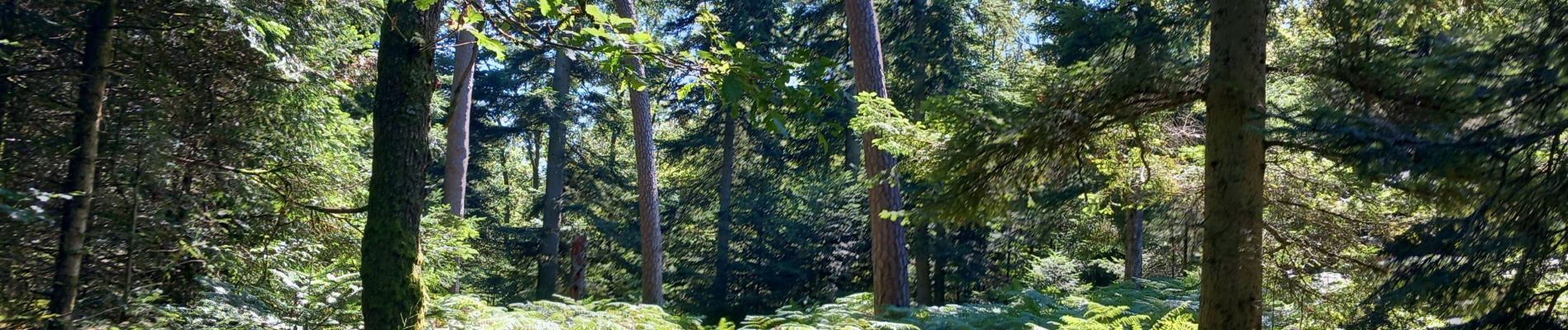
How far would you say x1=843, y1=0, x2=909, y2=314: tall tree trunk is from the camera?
9141 mm

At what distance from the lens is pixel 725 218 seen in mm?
21094

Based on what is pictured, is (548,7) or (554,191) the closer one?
(548,7)

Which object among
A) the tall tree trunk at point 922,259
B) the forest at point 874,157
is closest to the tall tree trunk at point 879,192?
the forest at point 874,157

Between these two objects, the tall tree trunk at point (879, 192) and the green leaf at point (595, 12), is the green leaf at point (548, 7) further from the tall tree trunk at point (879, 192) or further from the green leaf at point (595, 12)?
the tall tree trunk at point (879, 192)

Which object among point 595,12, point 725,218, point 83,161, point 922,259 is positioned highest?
point 595,12

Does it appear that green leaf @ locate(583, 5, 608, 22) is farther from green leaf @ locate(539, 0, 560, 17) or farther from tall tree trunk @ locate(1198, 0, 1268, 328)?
tall tree trunk @ locate(1198, 0, 1268, 328)

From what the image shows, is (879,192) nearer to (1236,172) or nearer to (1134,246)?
(1236,172)

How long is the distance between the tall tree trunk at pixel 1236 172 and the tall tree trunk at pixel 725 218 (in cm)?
1620

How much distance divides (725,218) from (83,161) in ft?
52.0

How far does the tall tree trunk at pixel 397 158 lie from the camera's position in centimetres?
438

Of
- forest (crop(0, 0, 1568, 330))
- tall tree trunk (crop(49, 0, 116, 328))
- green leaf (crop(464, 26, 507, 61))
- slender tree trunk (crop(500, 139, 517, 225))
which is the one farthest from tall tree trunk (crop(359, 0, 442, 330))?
slender tree trunk (crop(500, 139, 517, 225))

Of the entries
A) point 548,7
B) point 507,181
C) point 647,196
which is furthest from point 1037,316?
point 507,181

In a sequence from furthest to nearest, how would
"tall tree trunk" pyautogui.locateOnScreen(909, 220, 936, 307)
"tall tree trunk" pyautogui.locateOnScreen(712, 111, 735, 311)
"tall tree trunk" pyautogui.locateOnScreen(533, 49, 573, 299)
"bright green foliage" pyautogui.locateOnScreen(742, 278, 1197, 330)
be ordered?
"tall tree trunk" pyautogui.locateOnScreen(712, 111, 735, 311) < "tall tree trunk" pyautogui.locateOnScreen(533, 49, 573, 299) < "tall tree trunk" pyautogui.locateOnScreen(909, 220, 936, 307) < "bright green foliage" pyautogui.locateOnScreen(742, 278, 1197, 330)

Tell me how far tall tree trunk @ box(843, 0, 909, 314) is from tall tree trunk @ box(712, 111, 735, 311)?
1135cm
